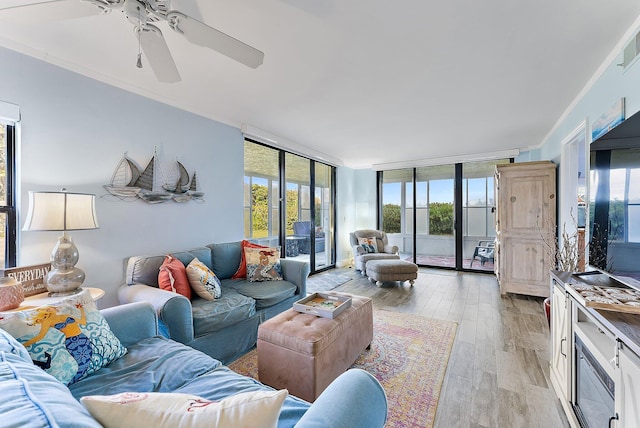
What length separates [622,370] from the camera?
3.44ft

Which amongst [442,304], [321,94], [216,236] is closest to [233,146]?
[216,236]

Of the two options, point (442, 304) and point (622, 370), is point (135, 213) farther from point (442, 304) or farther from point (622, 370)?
point (442, 304)

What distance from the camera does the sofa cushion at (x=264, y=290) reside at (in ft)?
8.60

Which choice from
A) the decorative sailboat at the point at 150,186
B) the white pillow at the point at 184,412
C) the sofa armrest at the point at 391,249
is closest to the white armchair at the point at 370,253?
the sofa armrest at the point at 391,249

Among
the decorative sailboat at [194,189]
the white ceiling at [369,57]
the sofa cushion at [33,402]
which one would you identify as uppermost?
the white ceiling at [369,57]

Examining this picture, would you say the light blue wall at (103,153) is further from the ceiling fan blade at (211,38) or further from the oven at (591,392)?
the oven at (591,392)

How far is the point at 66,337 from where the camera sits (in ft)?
4.13

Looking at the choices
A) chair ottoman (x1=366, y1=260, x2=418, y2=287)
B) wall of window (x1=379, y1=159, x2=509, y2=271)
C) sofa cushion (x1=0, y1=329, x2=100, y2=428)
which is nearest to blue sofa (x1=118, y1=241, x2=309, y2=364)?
sofa cushion (x1=0, y1=329, x2=100, y2=428)

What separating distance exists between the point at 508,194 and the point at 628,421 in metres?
3.60

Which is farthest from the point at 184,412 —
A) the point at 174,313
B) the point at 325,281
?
the point at 325,281

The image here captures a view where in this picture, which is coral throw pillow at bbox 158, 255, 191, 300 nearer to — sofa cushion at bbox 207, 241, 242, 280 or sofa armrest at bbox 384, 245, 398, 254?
sofa cushion at bbox 207, 241, 242, 280

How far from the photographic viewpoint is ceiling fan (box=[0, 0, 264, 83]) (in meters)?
1.27

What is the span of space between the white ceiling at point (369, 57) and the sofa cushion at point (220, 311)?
6.35ft

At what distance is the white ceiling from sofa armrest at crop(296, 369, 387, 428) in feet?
6.18
